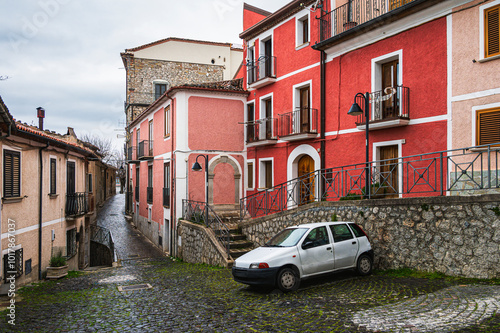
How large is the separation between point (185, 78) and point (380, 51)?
2411cm

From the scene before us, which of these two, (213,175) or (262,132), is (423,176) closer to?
(262,132)

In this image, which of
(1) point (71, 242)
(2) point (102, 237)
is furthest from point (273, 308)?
(2) point (102, 237)

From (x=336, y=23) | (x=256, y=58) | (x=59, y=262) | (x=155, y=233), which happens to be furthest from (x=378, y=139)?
(x=155, y=233)

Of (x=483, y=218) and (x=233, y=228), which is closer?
(x=483, y=218)

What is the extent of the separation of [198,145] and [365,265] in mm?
11968

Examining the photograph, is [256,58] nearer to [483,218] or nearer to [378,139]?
[378,139]

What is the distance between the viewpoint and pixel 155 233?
24.0m

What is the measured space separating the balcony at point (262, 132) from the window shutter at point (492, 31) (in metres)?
9.64

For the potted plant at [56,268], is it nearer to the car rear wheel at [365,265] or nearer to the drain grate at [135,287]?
the drain grate at [135,287]

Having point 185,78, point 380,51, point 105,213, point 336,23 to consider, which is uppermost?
point 185,78

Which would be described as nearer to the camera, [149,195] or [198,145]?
[198,145]

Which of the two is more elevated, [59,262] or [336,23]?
[336,23]

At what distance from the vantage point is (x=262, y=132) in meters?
19.5

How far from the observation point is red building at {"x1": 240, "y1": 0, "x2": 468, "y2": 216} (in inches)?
472
